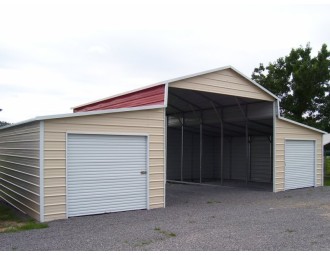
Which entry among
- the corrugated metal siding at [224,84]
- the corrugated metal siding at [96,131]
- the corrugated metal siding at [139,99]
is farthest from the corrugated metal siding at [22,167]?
the corrugated metal siding at [224,84]

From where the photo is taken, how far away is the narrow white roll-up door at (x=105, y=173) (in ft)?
26.9

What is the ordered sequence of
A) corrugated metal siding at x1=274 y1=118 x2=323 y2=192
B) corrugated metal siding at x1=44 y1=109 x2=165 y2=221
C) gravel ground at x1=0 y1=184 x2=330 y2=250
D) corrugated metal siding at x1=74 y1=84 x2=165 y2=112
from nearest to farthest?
gravel ground at x1=0 y1=184 x2=330 y2=250
corrugated metal siding at x1=44 y1=109 x2=165 y2=221
corrugated metal siding at x1=74 y1=84 x2=165 y2=112
corrugated metal siding at x1=274 y1=118 x2=323 y2=192

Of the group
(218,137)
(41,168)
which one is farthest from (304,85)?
(41,168)

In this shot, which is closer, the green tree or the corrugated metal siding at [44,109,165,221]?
the corrugated metal siding at [44,109,165,221]

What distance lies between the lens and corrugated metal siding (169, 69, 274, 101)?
10234mm

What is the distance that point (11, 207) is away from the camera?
9945mm

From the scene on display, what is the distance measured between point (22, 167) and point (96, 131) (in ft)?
7.18

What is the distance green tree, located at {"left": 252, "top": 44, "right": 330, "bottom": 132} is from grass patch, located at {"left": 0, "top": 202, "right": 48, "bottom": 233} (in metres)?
16.2

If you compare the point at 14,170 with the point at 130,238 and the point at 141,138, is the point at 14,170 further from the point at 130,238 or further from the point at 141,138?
the point at 130,238

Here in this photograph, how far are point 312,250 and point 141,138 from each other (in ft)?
Answer: 16.5

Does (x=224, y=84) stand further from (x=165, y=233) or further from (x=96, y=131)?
(x=165, y=233)

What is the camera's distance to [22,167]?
354 inches

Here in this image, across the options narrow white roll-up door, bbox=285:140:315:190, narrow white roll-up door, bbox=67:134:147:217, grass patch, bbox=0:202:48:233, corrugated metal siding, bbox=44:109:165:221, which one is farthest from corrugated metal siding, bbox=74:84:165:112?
narrow white roll-up door, bbox=285:140:315:190

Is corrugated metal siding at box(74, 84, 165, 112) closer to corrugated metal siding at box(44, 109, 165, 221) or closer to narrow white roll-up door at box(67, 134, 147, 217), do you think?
corrugated metal siding at box(44, 109, 165, 221)
